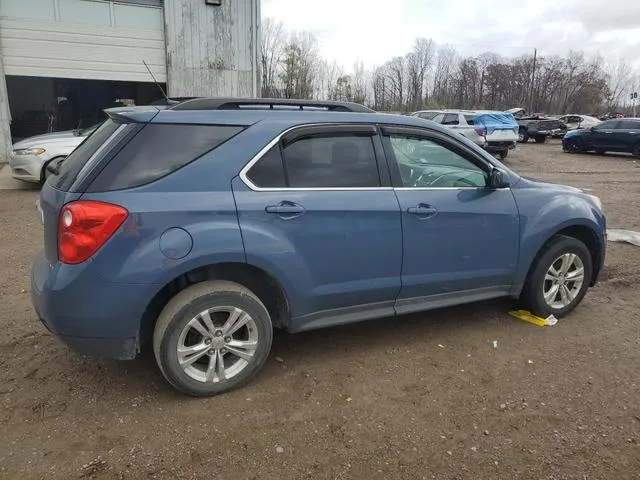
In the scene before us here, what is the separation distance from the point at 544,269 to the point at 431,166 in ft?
4.23

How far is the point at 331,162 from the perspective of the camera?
3422 mm

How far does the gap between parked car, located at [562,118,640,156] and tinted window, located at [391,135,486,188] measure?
2076cm

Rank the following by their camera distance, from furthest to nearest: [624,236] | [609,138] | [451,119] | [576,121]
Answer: [576,121]
[609,138]
[451,119]
[624,236]

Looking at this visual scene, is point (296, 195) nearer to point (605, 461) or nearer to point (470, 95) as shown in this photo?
point (605, 461)

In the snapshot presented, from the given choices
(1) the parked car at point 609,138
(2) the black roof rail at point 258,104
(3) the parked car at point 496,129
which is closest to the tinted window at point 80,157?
(2) the black roof rail at point 258,104

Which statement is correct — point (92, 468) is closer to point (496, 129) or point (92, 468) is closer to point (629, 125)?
point (496, 129)

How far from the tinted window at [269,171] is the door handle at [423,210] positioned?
0.92 m

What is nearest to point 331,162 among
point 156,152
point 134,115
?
point 156,152

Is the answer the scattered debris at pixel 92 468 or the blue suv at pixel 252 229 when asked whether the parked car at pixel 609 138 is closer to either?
the blue suv at pixel 252 229

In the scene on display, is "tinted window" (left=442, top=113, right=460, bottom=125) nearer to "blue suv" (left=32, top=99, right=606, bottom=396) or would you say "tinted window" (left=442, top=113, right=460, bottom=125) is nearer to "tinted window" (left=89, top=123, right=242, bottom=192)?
"blue suv" (left=32, top=99, right=606, bottom=396)

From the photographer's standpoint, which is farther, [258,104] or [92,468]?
[258,104]

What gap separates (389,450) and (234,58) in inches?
560

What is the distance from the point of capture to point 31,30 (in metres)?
13.1

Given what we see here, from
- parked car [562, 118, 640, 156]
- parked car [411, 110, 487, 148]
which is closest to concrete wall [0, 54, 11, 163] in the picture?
parked car [411, 110, 487, 148]
